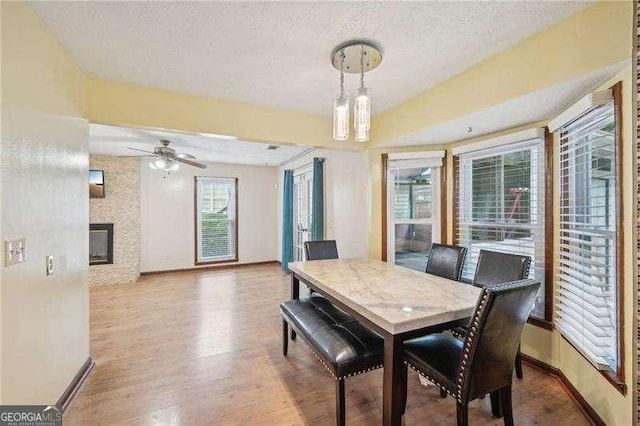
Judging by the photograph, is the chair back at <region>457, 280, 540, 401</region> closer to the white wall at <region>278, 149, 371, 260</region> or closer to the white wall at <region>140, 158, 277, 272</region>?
the white wall at <region>278, 149, 371, 260</region>

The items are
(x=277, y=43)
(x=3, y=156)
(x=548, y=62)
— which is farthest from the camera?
(x=277, y=43)

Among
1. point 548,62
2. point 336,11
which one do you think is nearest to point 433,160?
point 548,62

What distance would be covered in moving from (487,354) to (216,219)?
5679 mm

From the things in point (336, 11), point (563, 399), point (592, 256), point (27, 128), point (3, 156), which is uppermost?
point (336, 11)

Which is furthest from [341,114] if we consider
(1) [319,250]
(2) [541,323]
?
(2) [541,323]

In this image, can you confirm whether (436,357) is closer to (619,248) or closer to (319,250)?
(619,248)

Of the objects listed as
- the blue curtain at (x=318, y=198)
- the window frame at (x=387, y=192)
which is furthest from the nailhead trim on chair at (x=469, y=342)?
the blue curtain at (x=318, y=198)

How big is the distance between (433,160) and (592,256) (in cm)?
172

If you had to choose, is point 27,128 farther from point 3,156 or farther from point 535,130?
point 535,130

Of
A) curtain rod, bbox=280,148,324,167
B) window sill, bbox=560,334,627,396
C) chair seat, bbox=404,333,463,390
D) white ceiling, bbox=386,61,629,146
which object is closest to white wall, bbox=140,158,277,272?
curtain rod, bbox=280,148,324,167

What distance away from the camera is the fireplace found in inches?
190

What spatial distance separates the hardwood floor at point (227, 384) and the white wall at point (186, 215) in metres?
2.16

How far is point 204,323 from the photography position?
3240 mm

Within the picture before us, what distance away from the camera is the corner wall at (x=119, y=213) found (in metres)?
4.83
